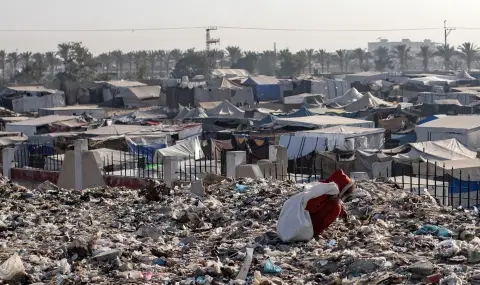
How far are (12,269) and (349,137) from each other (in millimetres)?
17109

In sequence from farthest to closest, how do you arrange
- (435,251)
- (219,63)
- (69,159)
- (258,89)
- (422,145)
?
1. (219,63)
2. (258,89)
3. (422,145)
4. (69,159)
5. (435,251)

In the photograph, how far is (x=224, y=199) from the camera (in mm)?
10852

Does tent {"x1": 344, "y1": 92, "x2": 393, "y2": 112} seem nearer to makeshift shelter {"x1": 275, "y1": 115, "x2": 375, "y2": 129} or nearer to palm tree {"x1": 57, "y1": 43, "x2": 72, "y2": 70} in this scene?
makeshift shelter {"x1": 275, "y1": 115, "x2": 375, "y2": 129}

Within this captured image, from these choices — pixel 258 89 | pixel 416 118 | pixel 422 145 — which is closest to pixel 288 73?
pixel 258 89

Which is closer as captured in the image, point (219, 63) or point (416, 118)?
point (416, 118)

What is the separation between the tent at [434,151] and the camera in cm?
2056

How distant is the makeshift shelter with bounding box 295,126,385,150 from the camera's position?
23438 mm

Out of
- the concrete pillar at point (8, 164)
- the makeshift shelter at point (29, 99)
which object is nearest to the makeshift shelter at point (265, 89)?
the makeshift shelter at point (29, 99)

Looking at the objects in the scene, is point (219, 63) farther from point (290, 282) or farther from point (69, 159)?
point (290, 282)

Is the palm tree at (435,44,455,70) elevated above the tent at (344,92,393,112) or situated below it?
above

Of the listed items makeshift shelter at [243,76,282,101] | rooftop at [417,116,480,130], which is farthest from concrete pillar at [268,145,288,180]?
makeshift shelter at [243,76,282,101]

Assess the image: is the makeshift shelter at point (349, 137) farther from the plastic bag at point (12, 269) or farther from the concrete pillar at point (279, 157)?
the plastic bag at point (12, 269)

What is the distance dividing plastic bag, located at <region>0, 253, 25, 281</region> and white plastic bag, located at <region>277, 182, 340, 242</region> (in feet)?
8.45

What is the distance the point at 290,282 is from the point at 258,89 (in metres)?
45.8
